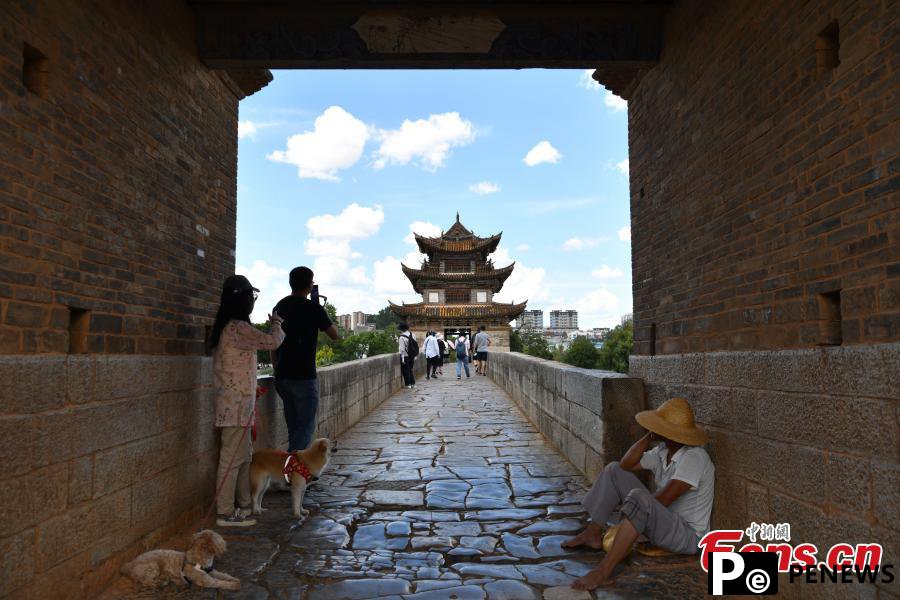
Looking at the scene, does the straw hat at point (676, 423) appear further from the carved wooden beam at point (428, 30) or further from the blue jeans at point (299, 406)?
the carved wooden beam at point (428, 30)

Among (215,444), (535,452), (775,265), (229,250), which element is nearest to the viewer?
(775,265)

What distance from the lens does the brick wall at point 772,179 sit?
8.82 feet

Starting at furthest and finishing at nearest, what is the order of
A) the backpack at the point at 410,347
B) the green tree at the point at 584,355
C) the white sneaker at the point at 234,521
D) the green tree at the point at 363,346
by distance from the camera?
the green tree at the point at 363,346
the green tree at the point at 584,355
the backpack at the point at 410,347
the white sneaker at the point at 234,521

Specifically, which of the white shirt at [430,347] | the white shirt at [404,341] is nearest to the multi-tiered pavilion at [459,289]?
the white shirt at [430,347]

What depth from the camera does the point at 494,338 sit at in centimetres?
4347

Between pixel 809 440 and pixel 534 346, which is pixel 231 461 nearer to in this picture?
pixel 809 440

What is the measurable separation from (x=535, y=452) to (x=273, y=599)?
14.7ft

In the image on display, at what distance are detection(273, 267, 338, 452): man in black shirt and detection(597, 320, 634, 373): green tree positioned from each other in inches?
1315

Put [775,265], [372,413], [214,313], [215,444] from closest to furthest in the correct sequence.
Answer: [775,265]
[215,444]
[214,313]
[372,413]

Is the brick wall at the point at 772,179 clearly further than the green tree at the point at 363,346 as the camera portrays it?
No

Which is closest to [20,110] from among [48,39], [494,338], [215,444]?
[48,39]

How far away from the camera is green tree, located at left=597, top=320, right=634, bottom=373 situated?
122 feet

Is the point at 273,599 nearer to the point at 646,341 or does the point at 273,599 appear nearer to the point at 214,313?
the point at 214,313

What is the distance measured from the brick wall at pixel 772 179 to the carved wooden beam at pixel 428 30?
1.49ft
